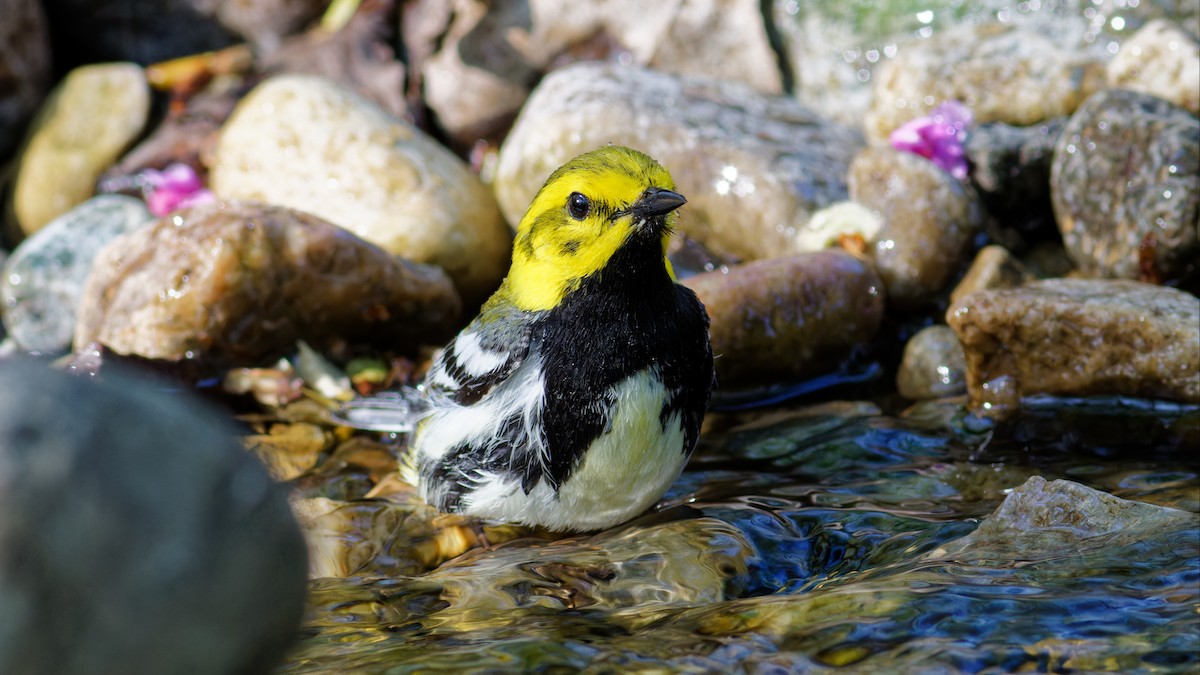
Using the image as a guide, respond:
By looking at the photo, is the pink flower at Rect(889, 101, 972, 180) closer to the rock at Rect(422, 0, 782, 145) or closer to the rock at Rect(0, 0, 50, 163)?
the rock at Rect(422, 0, 782, 145)

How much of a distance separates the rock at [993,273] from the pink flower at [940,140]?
68 cm

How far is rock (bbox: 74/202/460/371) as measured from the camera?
226 inches

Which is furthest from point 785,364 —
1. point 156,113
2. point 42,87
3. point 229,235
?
point 42,87

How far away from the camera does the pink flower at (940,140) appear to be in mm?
6852

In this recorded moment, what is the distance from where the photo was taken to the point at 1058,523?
138 inches

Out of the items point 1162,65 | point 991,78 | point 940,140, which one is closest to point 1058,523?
point 940,140

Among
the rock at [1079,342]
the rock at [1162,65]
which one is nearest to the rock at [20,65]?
the rock at [1079,342]

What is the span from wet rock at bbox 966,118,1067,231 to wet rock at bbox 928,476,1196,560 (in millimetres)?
3641

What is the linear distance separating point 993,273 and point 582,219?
308 centimetres

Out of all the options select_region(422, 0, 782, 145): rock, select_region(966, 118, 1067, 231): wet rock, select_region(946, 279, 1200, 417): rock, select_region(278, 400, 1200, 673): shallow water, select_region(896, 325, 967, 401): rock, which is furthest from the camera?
select_region(422, 0, 782, 145): rock

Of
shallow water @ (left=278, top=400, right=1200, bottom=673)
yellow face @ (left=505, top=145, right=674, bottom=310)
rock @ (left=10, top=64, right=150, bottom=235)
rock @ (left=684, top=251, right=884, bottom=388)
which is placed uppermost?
rock @ (left=10, top=64, right=150, bottom=235)

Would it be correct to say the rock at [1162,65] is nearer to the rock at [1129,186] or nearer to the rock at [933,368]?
the rock at [1129,186]

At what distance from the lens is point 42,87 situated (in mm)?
8719

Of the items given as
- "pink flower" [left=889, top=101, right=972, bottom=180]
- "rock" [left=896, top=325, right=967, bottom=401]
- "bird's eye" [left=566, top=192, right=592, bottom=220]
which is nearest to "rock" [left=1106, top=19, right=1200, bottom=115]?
"pink flower" [left=889, top=101, right=972, bottom=180]
